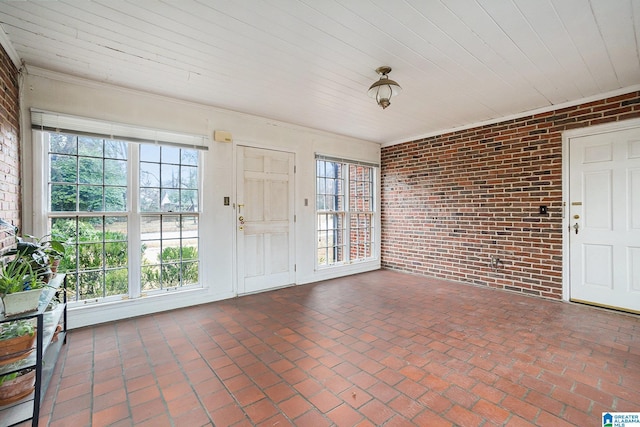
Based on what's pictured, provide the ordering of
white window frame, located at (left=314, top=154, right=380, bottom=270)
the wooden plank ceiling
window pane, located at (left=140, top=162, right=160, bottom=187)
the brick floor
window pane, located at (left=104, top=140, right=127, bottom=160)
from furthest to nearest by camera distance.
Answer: white window frame, located at (left=314, top=154, right=380, bottom=270) → window pane, located at (left=140, top=162, right=160, bottom=187) → window pane, located at (left=104, top=140, right=127, bottom=160) → the wooden plank ceiling → the brick floor

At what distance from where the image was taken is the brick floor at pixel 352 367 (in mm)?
1741

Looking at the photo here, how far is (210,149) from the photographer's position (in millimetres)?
3824

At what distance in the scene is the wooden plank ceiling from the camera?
1999 mm

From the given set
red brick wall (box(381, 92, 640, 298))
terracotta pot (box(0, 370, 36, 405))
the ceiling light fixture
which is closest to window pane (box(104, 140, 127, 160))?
terracotta pot (box(0, 370, 36, 405))

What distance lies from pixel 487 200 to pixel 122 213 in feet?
16.5

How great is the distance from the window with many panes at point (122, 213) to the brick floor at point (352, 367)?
48 centimetres

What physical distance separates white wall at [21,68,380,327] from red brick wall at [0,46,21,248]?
0.12 meters

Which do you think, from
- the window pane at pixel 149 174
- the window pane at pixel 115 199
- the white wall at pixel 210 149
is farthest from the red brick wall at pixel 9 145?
the window pane at pixel 149 174

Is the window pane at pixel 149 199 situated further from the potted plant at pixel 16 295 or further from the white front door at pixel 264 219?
the potted plant at pixel 16 295

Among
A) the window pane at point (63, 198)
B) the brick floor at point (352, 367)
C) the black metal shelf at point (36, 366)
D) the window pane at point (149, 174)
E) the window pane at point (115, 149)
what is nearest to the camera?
the black metal shelf at point (36, 366)

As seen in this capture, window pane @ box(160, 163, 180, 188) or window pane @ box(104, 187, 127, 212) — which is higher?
window pane @ box(160, 163, 180, 188)

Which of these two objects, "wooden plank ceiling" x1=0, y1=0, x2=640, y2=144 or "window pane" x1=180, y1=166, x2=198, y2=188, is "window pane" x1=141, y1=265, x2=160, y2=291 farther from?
"wooden plank ceiling" x1=0, y1=0, x2=640, y2=144

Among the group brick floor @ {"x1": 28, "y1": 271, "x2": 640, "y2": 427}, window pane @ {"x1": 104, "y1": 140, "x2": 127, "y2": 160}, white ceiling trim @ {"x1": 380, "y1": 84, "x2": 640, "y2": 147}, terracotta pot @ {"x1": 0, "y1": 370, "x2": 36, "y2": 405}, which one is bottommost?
brick floor @ {"x1": 28, "y1": 271, "x2": 640, "y2": 427}

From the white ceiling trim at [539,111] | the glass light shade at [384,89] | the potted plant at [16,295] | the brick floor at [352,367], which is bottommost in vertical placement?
the brick floor at [352,367]
